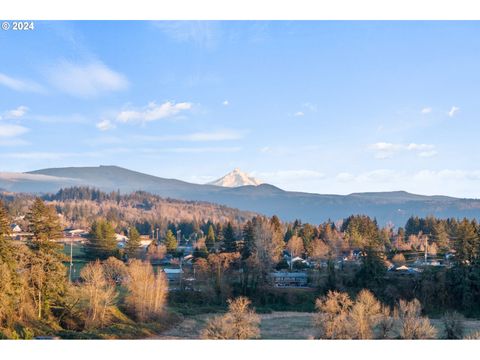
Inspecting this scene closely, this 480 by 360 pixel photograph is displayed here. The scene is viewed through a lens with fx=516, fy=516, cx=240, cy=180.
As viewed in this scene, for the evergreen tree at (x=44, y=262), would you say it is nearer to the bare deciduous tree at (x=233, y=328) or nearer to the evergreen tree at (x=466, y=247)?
the bare deciduous tree at (x=233, y=328)

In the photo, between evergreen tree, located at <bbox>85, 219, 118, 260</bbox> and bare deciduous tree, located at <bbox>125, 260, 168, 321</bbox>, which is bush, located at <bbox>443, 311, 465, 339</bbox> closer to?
bare deciduous tree, located at <bbox>125, 260, 168, 321</bbox>

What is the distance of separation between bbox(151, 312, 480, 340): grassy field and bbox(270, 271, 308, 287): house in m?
4.49

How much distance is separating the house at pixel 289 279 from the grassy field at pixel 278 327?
14.7 ft

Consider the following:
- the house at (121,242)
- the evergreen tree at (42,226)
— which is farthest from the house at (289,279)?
the evergreen tree at (42,226)

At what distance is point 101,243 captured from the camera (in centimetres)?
4059

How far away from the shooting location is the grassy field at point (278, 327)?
910 inches

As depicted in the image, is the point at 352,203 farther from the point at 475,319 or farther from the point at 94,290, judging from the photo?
the point at 94,290

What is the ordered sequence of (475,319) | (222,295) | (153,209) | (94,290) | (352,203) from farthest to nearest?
(352,203) < (153,209) < (222,295) < (475,319) < (94,290)

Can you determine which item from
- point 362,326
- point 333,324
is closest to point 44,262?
point 333,324

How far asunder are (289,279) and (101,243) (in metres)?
15.2

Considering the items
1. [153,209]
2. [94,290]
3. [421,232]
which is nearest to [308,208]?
[153,209]

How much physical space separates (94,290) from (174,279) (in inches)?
484

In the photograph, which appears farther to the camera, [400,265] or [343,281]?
[400,265]

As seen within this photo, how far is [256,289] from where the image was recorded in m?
33.4
